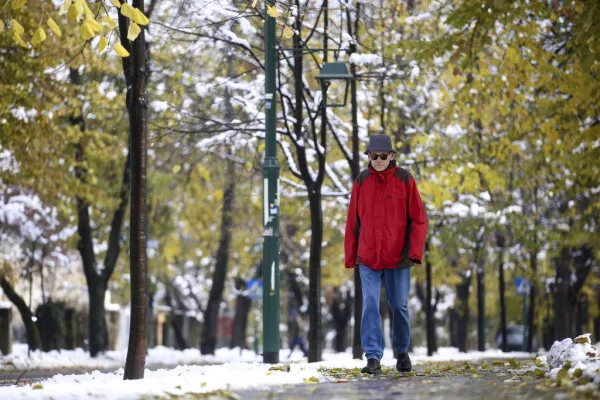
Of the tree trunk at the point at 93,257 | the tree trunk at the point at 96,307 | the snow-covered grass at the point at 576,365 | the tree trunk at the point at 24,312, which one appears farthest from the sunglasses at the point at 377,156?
the tree trunk at the point at 96,307

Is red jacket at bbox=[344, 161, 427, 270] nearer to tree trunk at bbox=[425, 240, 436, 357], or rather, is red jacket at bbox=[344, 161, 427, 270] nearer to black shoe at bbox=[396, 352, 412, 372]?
black shoe at bbox=[396, 352, 412, 372]

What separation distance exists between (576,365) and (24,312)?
65.9ft

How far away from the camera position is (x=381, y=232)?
9.81 meters

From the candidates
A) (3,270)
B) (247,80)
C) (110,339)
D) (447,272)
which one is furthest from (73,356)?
(447,272)

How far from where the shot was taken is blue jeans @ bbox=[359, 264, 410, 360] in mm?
9945

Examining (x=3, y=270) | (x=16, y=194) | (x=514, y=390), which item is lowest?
(x=514, y=390)

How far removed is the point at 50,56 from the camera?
19.5 meters

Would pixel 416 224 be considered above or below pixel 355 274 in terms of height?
below

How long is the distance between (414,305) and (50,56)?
48.7 m

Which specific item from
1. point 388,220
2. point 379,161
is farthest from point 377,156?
point 388,220

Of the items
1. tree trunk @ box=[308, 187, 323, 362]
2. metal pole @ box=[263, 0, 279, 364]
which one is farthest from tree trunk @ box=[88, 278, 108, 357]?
metal pole @ box=[263, 0, 279, 364]

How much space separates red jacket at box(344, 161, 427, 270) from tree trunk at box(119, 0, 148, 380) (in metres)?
2.02

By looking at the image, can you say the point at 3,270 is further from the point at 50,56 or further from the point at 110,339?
the point at 110,339

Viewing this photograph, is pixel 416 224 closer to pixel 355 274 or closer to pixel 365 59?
pixel 365 59
